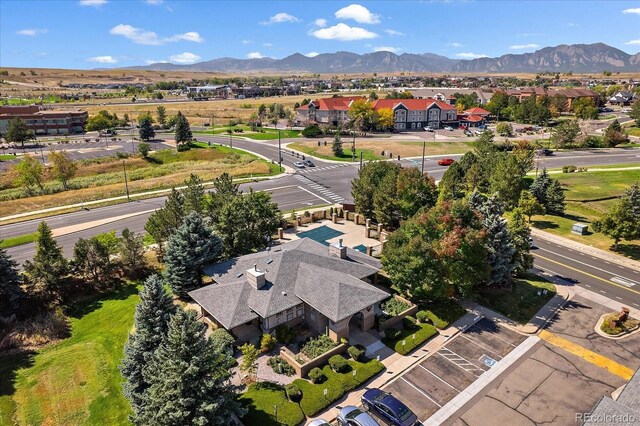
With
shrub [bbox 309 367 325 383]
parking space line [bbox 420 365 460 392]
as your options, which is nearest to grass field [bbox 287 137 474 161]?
parking space line [bbox 420 365 460 392]

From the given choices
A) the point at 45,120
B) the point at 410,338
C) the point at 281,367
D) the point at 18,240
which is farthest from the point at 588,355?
the point at 45,120

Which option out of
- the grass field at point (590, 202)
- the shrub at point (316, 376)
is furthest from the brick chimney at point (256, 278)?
the grass field at point (590, 202)

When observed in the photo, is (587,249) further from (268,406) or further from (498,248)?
(268,406)

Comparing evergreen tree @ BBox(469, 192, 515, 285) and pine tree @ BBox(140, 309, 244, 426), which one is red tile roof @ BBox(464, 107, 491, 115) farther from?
pine tree @ BBox(140, 309, 244, 426)

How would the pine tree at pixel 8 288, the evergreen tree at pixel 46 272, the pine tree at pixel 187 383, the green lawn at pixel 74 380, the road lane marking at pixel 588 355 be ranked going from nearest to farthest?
the pine tree at pixel 187 383 → the green lawn at pixel 74 380 → the road lane marking at pixel 588 355 → the pine tree at pixel 8 288 → the evergreen tree at pixel 46 272

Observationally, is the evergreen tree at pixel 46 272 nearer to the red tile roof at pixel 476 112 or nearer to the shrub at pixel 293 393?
the shrub at pixel 293 393

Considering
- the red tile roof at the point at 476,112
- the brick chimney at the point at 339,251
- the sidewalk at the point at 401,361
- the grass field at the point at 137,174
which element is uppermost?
the red tile roof at the point at 476,112
